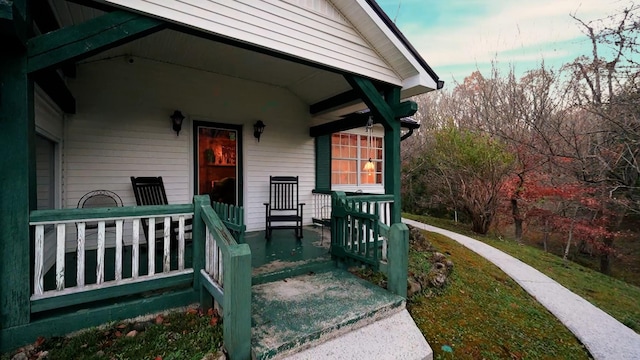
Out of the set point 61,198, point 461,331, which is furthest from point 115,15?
point 461,331

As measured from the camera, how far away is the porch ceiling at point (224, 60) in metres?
3.64

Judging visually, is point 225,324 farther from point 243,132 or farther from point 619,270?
point 619,270

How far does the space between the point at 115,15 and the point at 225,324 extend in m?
2.55

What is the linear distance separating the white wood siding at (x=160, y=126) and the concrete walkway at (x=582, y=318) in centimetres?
471

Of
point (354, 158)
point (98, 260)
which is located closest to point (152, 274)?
point (98, 260)

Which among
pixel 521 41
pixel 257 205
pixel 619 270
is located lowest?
pixel 619 270

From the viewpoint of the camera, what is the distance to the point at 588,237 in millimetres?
8453

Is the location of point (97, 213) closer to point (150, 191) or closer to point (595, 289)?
point (150, 191)

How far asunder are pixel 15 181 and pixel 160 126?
280 cm

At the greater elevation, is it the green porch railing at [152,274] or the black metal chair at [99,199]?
the black metal chair at [99,199]

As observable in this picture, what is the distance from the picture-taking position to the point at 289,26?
3.06 metres

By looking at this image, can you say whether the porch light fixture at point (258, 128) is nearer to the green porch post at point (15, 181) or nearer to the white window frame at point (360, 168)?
the white window frame at point (360, 168)

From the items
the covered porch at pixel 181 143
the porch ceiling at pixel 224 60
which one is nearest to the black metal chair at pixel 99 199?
the covered porch at pixel 181 143

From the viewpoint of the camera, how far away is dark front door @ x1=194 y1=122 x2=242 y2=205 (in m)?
4.84
